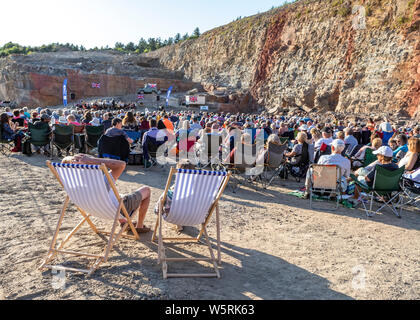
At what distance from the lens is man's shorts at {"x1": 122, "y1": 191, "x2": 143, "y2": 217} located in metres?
3.79

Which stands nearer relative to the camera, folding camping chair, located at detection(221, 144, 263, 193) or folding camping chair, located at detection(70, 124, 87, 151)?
folding camping chair, located at detection(221, 144, 263, 193)

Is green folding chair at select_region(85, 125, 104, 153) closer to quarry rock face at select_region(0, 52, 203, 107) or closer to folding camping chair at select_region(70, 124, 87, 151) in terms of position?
folding camping chair at select_region(70, 124, 87, 151)

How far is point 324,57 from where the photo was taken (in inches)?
1463

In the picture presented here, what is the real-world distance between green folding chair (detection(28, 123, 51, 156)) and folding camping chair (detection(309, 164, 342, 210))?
23.5 ft

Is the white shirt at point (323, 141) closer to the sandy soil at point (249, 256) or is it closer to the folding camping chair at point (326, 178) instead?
the folding camping chair at point (326, 178)

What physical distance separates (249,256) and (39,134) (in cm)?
769

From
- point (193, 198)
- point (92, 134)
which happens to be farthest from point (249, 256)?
point (92, 134)

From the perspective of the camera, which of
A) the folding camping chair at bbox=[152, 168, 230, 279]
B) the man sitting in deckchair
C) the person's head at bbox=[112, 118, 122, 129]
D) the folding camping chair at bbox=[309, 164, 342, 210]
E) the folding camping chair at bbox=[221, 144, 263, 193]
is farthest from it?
the person's head at bbox=[112, 118, 122, 129]

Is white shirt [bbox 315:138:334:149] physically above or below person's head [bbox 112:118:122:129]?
below

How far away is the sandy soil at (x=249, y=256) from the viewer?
299 cm

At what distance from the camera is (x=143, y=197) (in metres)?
4.06

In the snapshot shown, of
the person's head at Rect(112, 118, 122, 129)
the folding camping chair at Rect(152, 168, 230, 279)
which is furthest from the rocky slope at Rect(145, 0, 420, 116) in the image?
the folding camping chair at Rect(152, 168, 230, 279)

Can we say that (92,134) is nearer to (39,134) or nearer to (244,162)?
(39,134)
